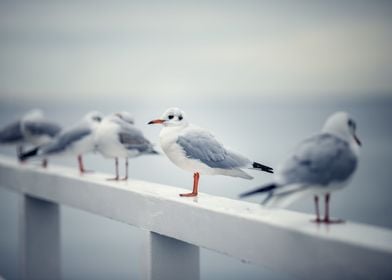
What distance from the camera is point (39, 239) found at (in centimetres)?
193

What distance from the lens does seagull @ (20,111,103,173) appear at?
6.38 ft

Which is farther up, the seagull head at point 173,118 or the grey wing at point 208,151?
the seagull head at point 173,118

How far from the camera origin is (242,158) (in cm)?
136

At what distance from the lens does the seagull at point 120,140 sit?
172 cm

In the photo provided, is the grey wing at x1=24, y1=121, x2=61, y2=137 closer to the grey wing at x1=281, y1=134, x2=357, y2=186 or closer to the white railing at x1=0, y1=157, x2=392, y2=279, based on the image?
the white railing at x1=0, y1=157, x2=392, y2=279

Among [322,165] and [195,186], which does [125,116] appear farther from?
[322,165]

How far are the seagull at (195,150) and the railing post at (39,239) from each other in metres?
0.73

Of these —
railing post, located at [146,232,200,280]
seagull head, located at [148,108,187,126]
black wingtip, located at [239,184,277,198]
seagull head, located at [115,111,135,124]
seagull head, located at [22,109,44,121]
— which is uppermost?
seagull head, located at [148,108,187,126]

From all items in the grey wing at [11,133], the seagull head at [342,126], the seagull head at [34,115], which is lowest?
the grey wing at [11,133]

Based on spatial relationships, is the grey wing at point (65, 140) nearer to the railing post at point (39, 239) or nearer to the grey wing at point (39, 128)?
the railing post at point (39, 239)

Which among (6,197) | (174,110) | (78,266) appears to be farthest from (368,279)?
(6,197)

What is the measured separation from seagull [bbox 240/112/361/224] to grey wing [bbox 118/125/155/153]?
0.77 metres

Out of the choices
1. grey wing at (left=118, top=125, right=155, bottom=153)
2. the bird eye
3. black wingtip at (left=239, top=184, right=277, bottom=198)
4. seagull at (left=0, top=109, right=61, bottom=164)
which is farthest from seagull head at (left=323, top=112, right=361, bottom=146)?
seagull at (left=0, top=109, right=61, bottom=164)

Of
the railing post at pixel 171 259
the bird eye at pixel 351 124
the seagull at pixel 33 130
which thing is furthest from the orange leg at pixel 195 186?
the seagull at pixel 33 130
